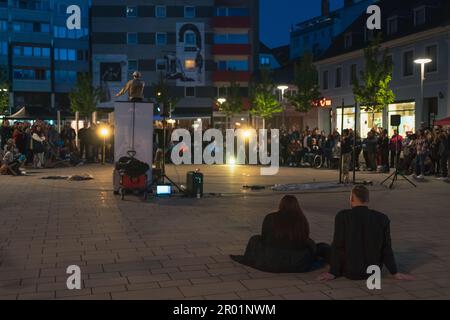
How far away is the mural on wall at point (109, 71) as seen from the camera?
6197cm

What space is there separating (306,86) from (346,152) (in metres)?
24.4

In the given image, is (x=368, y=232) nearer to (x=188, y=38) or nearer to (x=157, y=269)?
(x=157, y=269)

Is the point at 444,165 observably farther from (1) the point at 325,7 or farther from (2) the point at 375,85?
(1) the point at 325,7

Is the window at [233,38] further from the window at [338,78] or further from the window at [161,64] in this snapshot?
the window at [338,78]

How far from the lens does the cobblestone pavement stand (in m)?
5.75

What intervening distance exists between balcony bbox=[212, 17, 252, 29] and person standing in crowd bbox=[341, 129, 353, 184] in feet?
147

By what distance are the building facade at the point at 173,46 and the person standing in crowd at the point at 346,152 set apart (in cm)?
4347

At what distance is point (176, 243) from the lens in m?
8.18

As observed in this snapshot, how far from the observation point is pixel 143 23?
6222cm

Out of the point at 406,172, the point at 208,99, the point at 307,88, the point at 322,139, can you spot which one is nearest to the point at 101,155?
the point at 322,139

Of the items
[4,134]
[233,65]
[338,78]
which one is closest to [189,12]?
[233,65]

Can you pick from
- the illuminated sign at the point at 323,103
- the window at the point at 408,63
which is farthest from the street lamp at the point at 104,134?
the illuminated sign at the point at 323,103

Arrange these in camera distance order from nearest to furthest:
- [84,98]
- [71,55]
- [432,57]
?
[432,57] < [84,98] < [71,55]

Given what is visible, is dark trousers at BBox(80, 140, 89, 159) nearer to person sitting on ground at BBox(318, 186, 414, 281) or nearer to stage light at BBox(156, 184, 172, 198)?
stage light at BBox(156, 184, 172, 198)
